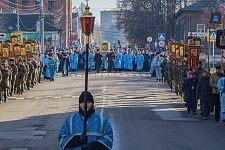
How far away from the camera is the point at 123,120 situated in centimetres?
2052

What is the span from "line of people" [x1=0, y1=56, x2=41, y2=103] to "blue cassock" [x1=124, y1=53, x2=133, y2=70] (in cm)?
1598

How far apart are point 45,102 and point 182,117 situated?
7088 mm

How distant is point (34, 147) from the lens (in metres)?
14.8

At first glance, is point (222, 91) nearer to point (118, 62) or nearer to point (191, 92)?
point (191, 92)

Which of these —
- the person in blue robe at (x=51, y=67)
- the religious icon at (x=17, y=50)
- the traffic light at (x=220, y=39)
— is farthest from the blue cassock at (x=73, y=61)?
the traffic light at (x=220, y=39)

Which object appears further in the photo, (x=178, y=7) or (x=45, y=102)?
(x=178, y=7)

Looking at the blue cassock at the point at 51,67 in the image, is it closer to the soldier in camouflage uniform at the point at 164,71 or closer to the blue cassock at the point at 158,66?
the blue cassock at the point at 158,66

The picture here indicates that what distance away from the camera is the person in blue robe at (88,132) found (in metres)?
7.79

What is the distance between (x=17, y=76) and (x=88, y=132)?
23.5m

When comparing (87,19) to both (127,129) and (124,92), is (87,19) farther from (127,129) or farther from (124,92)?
(124,92)

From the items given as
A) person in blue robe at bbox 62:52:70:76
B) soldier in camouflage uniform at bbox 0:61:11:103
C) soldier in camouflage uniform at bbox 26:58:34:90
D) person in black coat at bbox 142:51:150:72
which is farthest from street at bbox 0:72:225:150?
person in black coat at bbox 142:51:150:72

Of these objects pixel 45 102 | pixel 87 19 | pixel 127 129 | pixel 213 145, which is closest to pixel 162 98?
pixel 45 102

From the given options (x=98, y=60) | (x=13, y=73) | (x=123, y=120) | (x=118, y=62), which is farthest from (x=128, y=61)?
(x=123, y=120)

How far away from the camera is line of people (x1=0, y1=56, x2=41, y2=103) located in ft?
89.4
